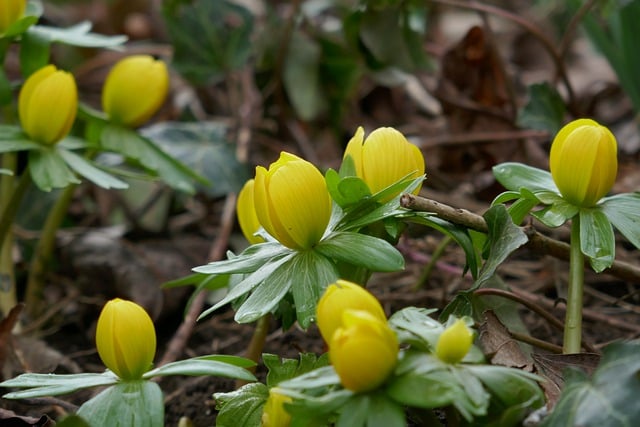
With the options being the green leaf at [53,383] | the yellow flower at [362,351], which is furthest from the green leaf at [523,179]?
the green leaf at [53,383]

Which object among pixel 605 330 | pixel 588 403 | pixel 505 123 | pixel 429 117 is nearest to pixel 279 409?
pixel 588 403

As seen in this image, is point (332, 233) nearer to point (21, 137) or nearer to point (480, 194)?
point (21, 137)

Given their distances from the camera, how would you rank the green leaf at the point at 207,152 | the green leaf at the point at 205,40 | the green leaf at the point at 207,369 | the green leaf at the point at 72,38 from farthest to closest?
the green leaf at the point at 205,40 < the green leaf at the point at 207,152 < the green leaf at the point at 72,38 < the green leaf at the point at 207,369


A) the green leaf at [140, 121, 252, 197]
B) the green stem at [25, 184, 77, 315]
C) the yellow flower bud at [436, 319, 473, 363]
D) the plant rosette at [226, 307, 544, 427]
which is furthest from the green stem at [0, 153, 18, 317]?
the yellow flower bud at [436, 319, 473, 363]

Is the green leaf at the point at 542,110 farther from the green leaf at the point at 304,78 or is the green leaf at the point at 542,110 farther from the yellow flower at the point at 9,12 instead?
the yellow flower at the point at 9,12

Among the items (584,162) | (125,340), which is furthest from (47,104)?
(584,162)

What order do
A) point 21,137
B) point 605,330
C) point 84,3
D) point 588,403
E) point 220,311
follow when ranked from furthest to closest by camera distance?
1. point 84,3
2. point 220,311
3. point 605,330
4. point 21,137
5. point 588,403
